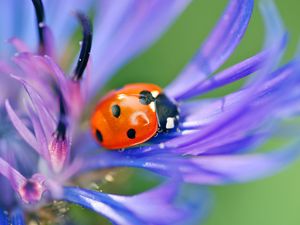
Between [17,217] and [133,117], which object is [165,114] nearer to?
[133,117]

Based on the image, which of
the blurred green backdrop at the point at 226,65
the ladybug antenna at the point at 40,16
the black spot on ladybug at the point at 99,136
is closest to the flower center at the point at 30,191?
the black spot on ladybug at the point at 99,136

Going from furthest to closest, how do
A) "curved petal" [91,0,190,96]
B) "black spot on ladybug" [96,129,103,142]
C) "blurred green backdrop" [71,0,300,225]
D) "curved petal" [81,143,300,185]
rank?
"blurred green backdrop" [71,0,300,225], "curved petal" [91,0,190,96], "black spot on ladybug" [96,129,103,142], "curved petal" [81,143,300,185]

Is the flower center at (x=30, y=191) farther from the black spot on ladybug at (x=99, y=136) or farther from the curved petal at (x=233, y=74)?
the curved petal at (x=233, y=74)

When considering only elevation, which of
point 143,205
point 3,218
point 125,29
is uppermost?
point 125,29

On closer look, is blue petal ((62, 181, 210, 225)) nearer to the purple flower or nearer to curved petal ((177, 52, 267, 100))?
the purple flower

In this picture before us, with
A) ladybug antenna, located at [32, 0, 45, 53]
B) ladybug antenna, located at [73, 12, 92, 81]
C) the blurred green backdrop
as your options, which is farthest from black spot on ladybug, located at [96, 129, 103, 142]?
the blurred green backdrop

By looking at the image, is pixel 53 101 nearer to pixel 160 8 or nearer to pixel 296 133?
pixel 160 8

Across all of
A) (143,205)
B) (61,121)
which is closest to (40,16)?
(61,121)

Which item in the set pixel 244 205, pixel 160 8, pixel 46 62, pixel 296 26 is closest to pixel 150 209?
pixel 46 62
